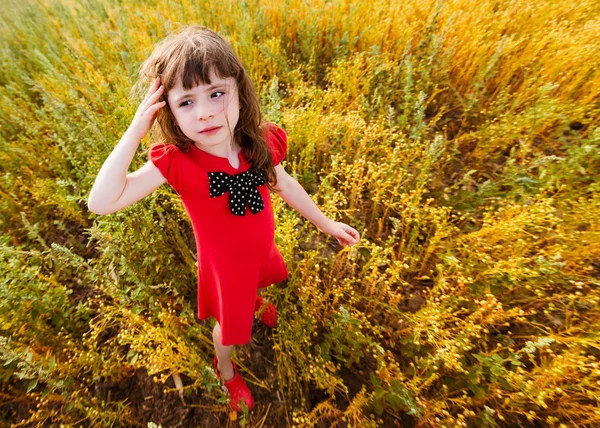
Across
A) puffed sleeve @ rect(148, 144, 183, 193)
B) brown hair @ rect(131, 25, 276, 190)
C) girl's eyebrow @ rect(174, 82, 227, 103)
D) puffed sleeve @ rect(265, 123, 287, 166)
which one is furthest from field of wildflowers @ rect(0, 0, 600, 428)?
girl's eyebrow @ rect(174, 82, 227, 103)

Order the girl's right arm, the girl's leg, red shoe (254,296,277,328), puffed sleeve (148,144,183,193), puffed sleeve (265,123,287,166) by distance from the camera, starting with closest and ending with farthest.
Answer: the girl's right arm
puffed sleeve (148,144,183,193)
puffed sleeve (265,123,287,166)
the girl's leg
red shoe (254,296,277,328)

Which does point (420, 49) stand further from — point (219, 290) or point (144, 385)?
point (144, 385)

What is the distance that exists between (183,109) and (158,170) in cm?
23

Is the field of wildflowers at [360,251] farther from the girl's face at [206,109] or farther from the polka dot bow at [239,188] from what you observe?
the girl's face at [206,109]

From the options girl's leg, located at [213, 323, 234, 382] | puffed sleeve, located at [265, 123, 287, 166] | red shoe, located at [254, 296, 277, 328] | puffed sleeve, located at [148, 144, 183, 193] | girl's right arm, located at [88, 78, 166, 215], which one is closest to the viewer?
girl's right arm, located at [88, 78, 166, 215]

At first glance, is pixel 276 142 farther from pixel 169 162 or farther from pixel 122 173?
pixel 122 173

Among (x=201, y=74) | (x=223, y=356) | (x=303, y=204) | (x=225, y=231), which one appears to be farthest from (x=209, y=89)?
(x=223, y=356)

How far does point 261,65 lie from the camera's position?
3074mm

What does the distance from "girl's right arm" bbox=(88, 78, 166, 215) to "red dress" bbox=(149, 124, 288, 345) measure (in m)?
0.11

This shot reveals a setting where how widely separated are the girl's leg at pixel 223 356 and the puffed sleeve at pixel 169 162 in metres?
0.81

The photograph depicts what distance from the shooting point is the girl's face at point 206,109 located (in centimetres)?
98

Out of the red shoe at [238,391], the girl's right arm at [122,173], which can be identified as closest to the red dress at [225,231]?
the girl's right arm at [122,173]

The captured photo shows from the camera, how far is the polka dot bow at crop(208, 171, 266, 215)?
43.5 inches

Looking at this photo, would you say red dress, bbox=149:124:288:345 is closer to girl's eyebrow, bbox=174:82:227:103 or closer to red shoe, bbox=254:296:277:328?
girl's eyebrow, bbox=174:82:227:103
